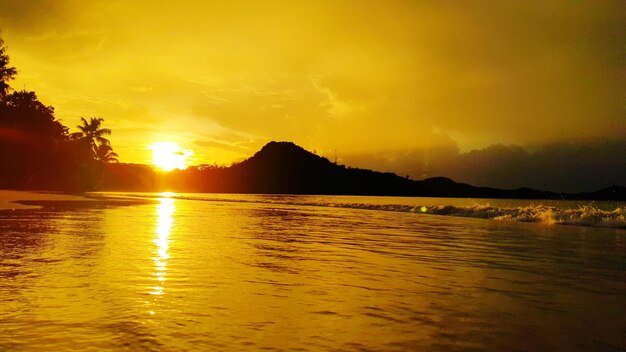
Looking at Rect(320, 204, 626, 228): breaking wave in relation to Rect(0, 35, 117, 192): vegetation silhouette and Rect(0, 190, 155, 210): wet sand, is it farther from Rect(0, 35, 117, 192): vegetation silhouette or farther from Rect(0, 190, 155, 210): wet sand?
Rect(0, 35, 117, 192): vegetation silhouette

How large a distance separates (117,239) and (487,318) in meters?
11.7

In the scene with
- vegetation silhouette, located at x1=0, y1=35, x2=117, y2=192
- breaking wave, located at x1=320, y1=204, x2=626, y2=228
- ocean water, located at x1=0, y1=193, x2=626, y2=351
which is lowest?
ocean water, located at x1=0, y1=193, x2=626, y2=351

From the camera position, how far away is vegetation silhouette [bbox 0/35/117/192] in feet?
183

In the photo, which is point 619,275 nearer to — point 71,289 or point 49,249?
point 71,289

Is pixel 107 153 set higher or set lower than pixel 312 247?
higher

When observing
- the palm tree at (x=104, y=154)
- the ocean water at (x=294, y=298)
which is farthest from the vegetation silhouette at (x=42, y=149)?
the ocean water at (x=294, y=298)

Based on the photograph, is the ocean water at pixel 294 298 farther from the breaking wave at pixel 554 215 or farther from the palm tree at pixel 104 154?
the palm tree at pixel 104 154

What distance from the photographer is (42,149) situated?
6300 cm

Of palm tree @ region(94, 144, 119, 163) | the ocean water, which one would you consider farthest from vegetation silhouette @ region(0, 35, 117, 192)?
the ocean water

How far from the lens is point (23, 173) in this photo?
213 ft

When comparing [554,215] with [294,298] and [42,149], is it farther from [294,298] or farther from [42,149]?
[42,149]

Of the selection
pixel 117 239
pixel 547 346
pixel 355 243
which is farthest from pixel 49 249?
pixel 547 346

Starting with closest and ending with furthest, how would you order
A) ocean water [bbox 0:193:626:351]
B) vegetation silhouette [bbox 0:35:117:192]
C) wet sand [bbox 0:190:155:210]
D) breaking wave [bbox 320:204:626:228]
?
ocean water [bbox 0:193:626:351], wet sand [bbox 0:190:155:210], breaking wave [bbox 320:204:626:228], vegetation silhouette [bbox 0:35:117:192]

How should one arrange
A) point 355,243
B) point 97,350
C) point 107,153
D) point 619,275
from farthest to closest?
point 107,153 → point 355,243 → point 619,275 → point 97,350
